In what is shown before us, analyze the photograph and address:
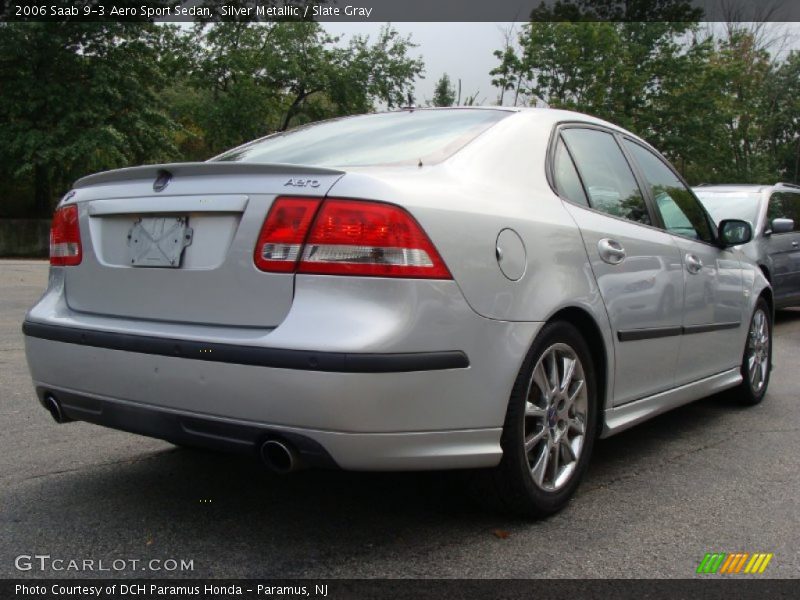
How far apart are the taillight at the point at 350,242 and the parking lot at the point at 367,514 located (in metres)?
0.86

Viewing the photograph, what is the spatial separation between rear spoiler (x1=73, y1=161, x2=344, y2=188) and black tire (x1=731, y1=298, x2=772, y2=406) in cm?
340

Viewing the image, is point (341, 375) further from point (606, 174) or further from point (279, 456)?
point (606, 174)

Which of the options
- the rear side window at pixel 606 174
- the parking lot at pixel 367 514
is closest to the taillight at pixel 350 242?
the parking lot at pixel 367 514

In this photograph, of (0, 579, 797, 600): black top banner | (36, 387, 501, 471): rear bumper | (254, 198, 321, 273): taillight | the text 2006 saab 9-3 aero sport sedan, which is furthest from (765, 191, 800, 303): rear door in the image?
(254, 198, 321, 273): taillight

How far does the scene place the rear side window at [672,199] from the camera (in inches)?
168

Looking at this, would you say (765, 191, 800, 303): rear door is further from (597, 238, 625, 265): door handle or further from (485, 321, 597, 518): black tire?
(485, 321, 597, 518): black tire

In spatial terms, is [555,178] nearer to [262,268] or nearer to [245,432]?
[262,268]

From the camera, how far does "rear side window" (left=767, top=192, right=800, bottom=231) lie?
9.41 meters

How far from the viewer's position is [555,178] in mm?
3402

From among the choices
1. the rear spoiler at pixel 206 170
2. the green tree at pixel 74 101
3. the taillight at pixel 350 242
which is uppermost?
the rear spoiler at pixel 206 170

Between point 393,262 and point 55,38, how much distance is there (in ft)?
83.1

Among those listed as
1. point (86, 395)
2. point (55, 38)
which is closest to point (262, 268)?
point (86, 395)

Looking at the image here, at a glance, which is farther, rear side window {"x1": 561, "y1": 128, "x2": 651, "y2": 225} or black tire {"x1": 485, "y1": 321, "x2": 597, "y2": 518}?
rear side window {"x1": 561, "y1": 128, "x2": 651, "y2": 225}

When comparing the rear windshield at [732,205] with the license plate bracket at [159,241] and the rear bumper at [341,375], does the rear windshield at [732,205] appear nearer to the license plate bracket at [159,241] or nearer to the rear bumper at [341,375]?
the rear bumper at [341,375]
